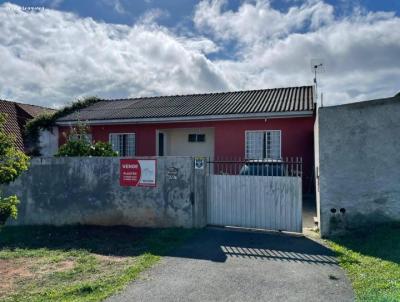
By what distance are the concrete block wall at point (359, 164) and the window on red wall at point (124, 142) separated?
436 inches

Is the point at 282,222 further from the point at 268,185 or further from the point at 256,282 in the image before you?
the point at 256,282

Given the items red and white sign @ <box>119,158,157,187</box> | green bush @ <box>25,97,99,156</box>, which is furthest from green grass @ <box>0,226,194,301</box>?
green bush @ <box>25,97,99,156</box>

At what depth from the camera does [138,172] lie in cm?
809

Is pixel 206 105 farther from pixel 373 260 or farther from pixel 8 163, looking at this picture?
pixel 373 260

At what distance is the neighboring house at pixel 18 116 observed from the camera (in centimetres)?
1770

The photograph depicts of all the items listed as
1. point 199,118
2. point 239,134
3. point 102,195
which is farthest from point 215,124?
point 102,195

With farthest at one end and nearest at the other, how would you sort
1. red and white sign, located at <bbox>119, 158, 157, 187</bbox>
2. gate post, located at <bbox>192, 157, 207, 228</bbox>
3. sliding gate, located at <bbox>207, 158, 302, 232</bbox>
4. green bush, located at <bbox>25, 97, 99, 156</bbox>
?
green bush, located at <bbox>25, 97, 99, 156</bbox> < red and white sign, located at <bbox>119, 158, 157, 187</bbox> < gate post, located at <bbox>192, 157, 207, 228</bbox> < sliding gate, located at <bbox>207, 158, 302, 232</bbox>

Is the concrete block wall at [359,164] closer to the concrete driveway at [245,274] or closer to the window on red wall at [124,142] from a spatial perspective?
the concrete driveway at [245,274]

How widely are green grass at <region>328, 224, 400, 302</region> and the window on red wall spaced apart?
457 inches

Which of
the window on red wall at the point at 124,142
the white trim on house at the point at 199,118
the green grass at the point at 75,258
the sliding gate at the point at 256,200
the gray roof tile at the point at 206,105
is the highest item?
the gray roof tile at the point at 206,105

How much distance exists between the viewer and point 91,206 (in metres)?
8.46

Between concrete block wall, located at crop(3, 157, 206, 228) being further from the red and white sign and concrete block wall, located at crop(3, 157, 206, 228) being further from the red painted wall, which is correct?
the red painted wall

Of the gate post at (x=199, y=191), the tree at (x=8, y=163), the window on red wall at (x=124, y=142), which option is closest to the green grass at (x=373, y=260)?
the gate post at (x=199, y=191)

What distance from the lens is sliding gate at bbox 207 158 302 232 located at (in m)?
7.25
